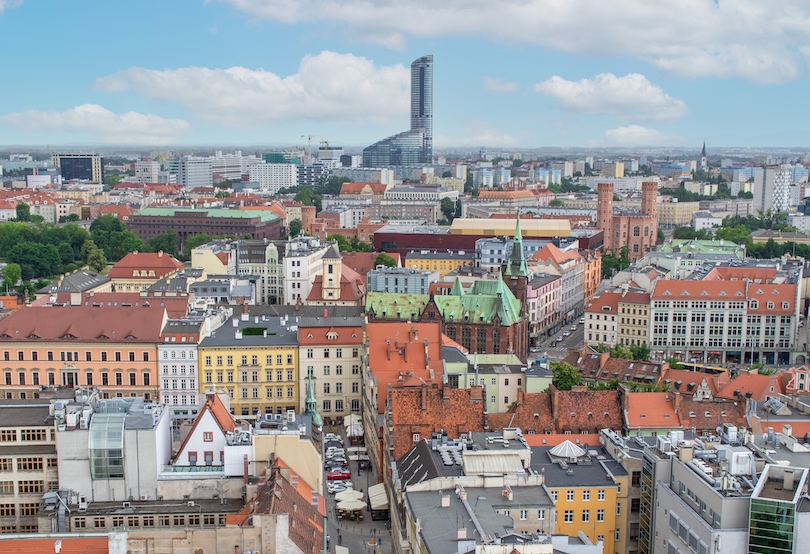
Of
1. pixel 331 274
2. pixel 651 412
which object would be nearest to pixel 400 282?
pixel 331 274

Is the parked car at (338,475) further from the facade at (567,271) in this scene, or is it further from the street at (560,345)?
the facade at (567,271)

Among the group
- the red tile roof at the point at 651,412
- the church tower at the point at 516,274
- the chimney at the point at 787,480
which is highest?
the church tower at the point at 516,274

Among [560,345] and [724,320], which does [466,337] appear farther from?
[724,320]

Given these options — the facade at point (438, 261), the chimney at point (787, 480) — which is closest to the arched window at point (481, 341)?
the chimney at point (787, 480)

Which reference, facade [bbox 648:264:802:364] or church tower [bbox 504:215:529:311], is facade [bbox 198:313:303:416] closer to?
church tower [bbox 504:215:529:311]

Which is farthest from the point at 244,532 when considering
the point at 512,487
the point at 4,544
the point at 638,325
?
the point at 638,325
